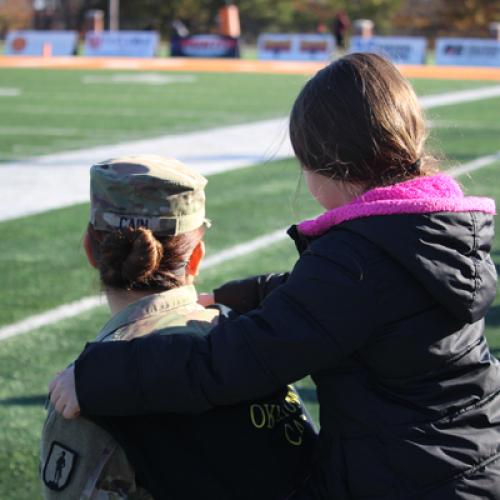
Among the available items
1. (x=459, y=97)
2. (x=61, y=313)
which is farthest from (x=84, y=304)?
(x=459, y=97)

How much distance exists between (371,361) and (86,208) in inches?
264

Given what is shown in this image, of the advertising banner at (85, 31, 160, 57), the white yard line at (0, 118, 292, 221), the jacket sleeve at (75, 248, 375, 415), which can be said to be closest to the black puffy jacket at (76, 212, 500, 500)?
the jacket sleeve at (75, 248, 375, 415)

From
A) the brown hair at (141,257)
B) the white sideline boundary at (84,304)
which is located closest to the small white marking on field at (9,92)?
the white sideline boundary at (84,304)

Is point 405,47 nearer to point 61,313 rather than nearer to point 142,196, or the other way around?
point 61,313

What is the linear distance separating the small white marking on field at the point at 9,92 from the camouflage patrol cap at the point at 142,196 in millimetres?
19025

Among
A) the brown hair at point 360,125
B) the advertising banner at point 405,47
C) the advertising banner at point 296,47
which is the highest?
the brown hair at point 360,125

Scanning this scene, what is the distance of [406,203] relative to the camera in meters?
2.12

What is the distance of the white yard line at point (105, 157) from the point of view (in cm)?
900

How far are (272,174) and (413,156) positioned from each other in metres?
8.27

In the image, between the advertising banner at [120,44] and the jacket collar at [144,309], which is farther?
the advertising banner at [120,44]

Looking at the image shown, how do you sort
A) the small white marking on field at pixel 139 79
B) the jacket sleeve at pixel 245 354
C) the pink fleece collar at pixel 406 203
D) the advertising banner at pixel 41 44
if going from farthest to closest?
the advertising banner at pixel 41 44, the small white marking on field at pixel 139 79, the pink fleece collar at pixel 406 203, the jacket sleeve at pixel 245 354

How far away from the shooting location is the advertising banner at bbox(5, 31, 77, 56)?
38.5 metres

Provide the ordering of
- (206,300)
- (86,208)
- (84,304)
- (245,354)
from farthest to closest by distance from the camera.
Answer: (86,208), (84,304), (206,300), (245,354)

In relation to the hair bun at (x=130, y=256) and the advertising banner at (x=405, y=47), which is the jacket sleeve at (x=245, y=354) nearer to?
the hair bun at (x=130, y=256)
